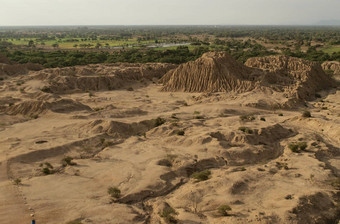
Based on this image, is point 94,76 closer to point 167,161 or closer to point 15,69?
point 15,69

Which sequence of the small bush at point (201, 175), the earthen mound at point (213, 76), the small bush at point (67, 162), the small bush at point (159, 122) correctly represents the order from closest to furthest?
the small bush at point (201, 175)
the small bush at point (67, 162)
the small bush at point (159, 122)
the earthen mound at point (213, 76)

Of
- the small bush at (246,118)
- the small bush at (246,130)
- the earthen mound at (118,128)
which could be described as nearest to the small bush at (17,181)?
the earthen mound at (118,128)

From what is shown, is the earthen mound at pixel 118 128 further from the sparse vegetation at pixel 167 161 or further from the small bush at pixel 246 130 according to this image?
the small bush at pixel 246 130

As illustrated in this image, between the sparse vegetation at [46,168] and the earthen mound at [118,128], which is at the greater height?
the earthen mound at [118,128]

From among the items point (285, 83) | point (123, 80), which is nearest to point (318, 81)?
point (285, 83)

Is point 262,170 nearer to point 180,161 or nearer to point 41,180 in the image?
point 180,161

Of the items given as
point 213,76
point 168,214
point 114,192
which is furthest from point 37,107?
point 213,76

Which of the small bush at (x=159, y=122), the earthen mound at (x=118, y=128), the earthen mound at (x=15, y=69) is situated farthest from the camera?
the earthen mound at (x=15, y=69)

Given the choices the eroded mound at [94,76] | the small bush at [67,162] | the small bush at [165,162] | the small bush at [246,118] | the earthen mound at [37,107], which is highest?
the eroded mound at [94,76]
